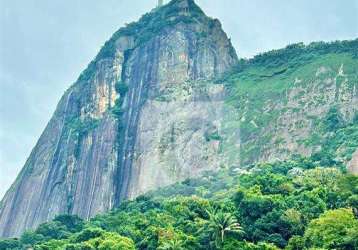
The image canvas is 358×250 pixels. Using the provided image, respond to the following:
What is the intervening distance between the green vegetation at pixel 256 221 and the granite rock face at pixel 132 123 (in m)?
27.3

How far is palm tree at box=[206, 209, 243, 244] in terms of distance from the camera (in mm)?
61781

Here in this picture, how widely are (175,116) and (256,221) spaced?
51.0m

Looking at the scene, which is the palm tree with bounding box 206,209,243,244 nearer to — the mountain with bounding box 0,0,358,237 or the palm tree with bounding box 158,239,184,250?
the palm tree with bounding box 158,239,184,250

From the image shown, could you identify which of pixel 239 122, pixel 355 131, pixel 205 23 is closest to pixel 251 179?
pixel 355 131

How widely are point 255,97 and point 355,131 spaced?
22602mm

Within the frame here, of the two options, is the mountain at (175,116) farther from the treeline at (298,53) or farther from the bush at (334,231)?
the bush at (334,231)

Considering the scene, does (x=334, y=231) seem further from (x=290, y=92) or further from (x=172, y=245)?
(x=290, y=92)

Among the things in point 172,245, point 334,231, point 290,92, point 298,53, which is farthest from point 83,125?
point 334,231

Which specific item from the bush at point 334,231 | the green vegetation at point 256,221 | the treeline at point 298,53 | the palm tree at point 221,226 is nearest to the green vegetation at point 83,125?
the treeline at point 298,53

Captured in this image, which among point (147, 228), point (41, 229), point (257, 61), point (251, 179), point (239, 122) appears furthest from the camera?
point (257, 61)

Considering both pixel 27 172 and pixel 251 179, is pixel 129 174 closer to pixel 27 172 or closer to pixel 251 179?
pixel 27 172

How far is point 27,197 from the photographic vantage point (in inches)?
4995

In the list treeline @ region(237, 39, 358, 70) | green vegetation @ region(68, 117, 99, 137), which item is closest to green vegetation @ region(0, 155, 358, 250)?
treeline @ region(237, 39, 358, 70)

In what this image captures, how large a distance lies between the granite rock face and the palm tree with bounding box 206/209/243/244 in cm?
4275
